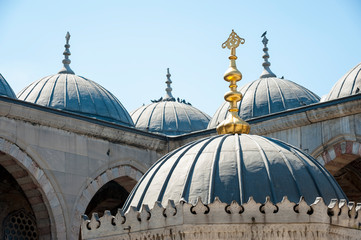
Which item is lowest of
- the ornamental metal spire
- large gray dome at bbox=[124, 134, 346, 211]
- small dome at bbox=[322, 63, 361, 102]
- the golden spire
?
large gray dome at bbox=[124, 134, 346, 211]

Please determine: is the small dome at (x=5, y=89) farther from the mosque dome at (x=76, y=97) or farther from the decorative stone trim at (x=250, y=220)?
the decorative stone trim at (x=250, y=220)

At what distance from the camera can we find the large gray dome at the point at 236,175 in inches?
215

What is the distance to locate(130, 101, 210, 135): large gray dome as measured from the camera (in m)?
20.7

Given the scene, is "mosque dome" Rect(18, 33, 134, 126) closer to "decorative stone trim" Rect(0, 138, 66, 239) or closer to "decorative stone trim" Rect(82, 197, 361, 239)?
"decorative stone trim" Rect(0, 138, 66, 239)

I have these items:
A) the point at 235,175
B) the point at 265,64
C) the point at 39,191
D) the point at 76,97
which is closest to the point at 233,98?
the point at 235,175

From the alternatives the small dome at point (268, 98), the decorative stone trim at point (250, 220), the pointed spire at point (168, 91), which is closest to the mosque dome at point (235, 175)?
the decorative stone trim at point (250, 220)

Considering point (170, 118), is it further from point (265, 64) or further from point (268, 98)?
point (268, 98)

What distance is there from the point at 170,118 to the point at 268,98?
413 centimetres

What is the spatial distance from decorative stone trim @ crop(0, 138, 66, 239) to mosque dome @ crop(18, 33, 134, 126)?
3.05m

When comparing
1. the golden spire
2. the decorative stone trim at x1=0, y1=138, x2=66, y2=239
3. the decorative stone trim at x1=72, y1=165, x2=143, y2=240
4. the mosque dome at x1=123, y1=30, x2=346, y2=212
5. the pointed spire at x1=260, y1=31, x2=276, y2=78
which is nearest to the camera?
the mosque dome at x1=123, y1=30, x2=346, y2=212

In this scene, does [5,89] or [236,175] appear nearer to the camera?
[236,175]

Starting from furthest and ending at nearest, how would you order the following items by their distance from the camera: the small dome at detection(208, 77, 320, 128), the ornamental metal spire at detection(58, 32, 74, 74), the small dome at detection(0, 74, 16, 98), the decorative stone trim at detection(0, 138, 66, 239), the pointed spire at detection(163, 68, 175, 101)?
the pointed spire at detection(163, 68, 175, 101), the ornamental metal spire at detection(58, 32, 74, 74), the small dome at detection(208, 77, 320, 128), the small dome at detection(0, 74, 16, 98), the decorative stone trim at detection(0, 138, 66, 239)

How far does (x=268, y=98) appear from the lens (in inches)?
700

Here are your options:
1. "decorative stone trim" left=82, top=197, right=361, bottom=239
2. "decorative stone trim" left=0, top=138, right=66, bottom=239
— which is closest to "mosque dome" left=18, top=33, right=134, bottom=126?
"decorative stone trim" left=0, top=138, right=66, bottom=239
